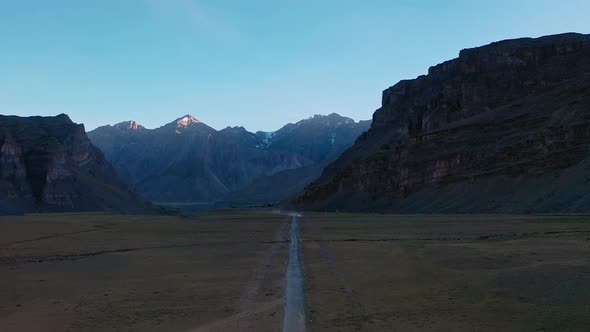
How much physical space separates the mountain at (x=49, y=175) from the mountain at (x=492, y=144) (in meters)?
52.3

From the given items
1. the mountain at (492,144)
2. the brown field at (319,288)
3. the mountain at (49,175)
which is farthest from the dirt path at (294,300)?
the mountain at (49,175)

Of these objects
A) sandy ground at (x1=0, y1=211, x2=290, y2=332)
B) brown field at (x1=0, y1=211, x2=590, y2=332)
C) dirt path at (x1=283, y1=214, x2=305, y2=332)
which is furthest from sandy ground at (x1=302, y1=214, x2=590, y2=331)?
sandy ground at (x1=0, y1=211, x2=290, y2=332)

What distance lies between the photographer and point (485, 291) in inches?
513

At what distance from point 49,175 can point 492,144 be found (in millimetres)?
103148

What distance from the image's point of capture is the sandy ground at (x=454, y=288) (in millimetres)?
10305

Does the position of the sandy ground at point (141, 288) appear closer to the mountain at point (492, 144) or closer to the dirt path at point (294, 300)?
the dirt path at point (294, 300)

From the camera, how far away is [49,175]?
137 m

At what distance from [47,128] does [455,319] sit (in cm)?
17857

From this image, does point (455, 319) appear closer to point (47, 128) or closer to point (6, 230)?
point (6, 230)

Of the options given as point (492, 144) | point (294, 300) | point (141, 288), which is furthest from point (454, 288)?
point (492, 144)

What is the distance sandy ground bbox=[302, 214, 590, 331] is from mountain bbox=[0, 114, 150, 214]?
10699cm

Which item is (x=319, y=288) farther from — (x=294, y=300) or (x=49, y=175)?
(x=49, y=175)

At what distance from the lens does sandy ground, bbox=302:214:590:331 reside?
1030 centimetres

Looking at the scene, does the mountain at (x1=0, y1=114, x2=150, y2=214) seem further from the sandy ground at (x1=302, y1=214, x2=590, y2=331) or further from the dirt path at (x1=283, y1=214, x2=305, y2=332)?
the sandy ground at (x1=302, y1=214, x2=590, y2=331)
